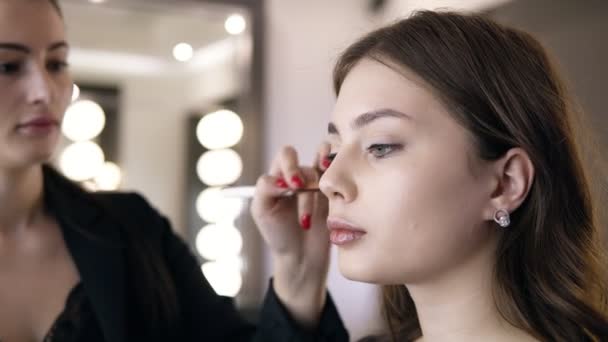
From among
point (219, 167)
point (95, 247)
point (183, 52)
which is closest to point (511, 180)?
point (95, 247)

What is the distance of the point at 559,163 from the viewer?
77 cm

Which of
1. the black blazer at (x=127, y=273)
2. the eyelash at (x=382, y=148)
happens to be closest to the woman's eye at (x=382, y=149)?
the eyelash at (x=382, y=148)

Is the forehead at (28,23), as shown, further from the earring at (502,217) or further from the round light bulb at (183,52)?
the round light bulb at (183,52)

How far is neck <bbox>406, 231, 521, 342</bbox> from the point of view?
764 mm

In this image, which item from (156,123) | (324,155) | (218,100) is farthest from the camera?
(156,123)

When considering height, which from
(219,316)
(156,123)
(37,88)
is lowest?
(219,316)

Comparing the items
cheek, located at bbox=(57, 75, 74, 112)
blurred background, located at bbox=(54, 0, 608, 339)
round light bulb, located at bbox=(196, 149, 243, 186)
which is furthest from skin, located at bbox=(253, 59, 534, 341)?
round light bulb, located at bbox=(196, 149, 243, 186)

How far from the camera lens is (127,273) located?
109 cm

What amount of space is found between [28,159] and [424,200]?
59 cm

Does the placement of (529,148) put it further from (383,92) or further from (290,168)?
(290,168)

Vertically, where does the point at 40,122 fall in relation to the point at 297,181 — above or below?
above

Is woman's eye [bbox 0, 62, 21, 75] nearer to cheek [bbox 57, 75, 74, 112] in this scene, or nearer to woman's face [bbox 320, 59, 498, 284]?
cheek [bbox 57, 75, 74, 112]

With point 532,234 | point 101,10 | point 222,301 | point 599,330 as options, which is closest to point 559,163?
point 532,234

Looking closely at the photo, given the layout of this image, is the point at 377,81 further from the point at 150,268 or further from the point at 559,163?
the point at 150,268
